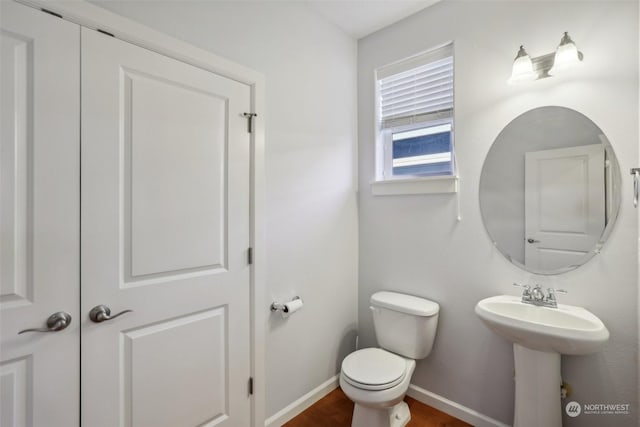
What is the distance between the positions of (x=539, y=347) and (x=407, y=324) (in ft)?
2.24

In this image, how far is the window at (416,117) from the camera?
2.00 meters

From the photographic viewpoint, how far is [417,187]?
2.02 meters

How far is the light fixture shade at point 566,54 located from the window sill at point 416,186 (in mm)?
732

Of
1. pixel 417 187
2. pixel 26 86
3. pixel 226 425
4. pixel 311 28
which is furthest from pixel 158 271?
pixel 311 28

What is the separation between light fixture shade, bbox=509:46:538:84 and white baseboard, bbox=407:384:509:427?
1943mm

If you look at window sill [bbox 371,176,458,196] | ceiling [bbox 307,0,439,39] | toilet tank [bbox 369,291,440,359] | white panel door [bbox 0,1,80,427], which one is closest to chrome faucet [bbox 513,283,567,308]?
toilet tank [bbox 369,291,440,359]

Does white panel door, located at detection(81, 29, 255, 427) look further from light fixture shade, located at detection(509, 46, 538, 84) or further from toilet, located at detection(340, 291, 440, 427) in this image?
light fixture shade, located at detection(509, 46, 538, 84)

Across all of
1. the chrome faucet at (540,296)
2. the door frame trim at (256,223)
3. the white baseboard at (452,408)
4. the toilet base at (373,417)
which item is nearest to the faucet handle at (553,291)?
the chrome faucet at (540,296)

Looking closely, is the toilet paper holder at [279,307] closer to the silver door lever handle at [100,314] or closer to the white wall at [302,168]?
the white wall at [302,168]

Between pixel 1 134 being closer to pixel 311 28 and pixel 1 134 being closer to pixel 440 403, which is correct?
pixel 311 28

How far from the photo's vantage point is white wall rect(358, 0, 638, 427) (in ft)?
4.56

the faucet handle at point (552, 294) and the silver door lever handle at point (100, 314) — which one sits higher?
the silver door lever handle at point (100, 314)

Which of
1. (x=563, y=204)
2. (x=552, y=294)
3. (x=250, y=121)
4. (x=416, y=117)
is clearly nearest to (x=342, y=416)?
(x=552, y=294)

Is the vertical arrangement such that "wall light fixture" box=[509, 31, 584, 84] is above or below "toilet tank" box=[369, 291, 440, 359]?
above
